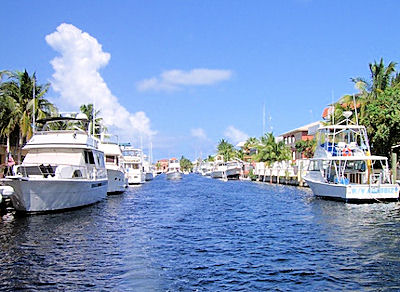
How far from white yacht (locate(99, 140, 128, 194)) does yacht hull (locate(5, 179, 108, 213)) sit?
44.7 ft

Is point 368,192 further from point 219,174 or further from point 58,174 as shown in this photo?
point 219,174

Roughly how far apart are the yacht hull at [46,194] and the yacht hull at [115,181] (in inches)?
549

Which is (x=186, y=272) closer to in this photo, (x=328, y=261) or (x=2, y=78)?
(x=328, y=261)

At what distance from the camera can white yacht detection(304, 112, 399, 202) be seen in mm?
29203

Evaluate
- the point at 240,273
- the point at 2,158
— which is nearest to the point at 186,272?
the point at 240,273

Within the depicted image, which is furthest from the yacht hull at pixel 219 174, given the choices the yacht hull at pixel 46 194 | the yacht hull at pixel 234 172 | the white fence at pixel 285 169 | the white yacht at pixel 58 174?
the yacht hull at pixel 46 194

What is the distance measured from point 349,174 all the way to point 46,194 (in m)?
22.2

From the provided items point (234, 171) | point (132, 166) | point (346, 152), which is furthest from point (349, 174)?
point (234, 171)

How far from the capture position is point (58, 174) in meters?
24.2

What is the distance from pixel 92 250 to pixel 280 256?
644 centimetres

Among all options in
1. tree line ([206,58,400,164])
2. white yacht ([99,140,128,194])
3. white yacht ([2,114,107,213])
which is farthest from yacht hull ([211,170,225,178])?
white yacht ([2,114,107,213])

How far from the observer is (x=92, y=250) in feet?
49.4

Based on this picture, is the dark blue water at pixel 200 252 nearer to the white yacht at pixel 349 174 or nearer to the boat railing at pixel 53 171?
the boat railing at pixel 53 171

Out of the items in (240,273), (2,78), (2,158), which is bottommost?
(240,273)
